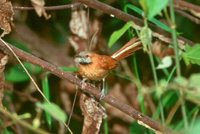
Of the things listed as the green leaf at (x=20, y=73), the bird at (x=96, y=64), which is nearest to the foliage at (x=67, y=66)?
the green leaf at (x=20, y=73)

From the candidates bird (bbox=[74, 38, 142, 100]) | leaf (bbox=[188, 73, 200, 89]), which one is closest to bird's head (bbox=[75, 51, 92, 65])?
bird (bbox=[74, 38, 142, 100])

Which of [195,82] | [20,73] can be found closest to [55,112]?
[195,82]

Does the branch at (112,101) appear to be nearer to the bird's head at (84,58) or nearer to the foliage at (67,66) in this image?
the bird's head at (84,58)

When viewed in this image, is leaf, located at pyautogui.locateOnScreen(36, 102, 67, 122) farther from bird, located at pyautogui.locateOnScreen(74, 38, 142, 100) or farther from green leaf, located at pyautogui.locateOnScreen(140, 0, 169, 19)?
bird, located at pyautogui.locateOnScreen(74, 38, 142, 100)

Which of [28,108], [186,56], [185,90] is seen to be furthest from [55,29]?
[185,90]

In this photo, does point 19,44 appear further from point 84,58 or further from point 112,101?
point 112,101

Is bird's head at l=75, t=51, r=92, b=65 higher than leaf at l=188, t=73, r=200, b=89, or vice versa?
leaf at l=188, t=73, r=200, b=89
